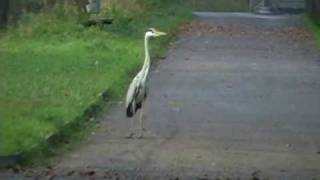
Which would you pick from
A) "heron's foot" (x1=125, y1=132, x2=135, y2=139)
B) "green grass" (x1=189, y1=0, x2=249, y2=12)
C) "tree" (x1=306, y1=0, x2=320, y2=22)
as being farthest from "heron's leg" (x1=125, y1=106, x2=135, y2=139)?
"green grass" (x1=189, y1=0, x2=249, y2=12)

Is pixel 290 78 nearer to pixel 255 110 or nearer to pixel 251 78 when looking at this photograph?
pixel 251 78

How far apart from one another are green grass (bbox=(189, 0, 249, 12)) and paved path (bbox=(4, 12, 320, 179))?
99.6 ft

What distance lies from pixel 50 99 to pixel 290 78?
735 centimetres

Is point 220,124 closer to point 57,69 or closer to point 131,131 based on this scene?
point 131,131

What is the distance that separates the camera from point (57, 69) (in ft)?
75.6

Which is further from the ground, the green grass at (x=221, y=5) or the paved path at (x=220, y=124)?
the paved path at (x=220, y=124)

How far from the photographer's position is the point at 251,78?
23.7 metres

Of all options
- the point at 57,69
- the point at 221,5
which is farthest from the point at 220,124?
the point at 221,5

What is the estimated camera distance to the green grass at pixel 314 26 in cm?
3481

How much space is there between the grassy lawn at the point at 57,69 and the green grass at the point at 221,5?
20.4 metres

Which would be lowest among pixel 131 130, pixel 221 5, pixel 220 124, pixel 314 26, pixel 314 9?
pixel 221 5

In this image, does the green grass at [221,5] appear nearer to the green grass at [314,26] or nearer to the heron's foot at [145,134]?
the green grass at [314,26]

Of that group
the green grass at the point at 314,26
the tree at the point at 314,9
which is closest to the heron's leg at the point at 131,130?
the green grass at the point at 314,26

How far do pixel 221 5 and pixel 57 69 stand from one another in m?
41.2
